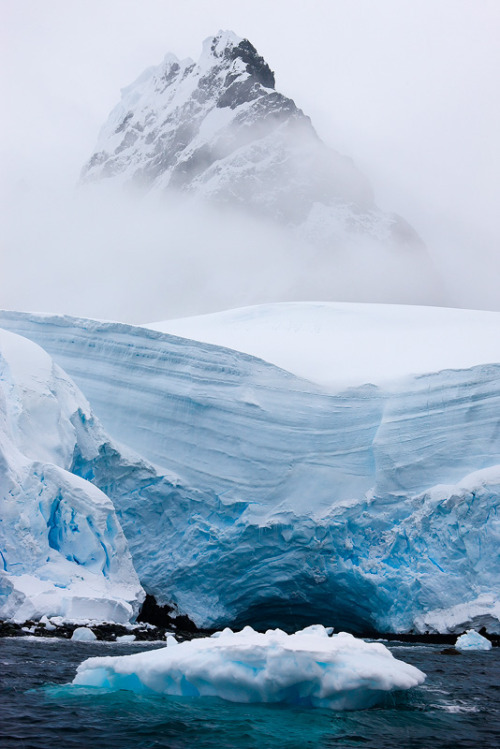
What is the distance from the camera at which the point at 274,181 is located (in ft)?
201

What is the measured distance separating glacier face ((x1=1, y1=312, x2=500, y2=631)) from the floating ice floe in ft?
3.62

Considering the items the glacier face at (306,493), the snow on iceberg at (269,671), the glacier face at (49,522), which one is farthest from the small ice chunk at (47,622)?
the glacier face at (306,493)

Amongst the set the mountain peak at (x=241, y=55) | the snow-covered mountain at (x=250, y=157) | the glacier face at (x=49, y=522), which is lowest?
the glacier face at (x=49, y=522)

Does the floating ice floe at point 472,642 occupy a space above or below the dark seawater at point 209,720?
above

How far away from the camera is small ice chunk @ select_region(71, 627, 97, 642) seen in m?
9.98

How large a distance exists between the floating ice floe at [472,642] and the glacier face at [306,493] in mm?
1105

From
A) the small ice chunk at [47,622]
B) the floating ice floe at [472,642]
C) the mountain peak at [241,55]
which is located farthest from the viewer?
the mountain peak at [241,55]

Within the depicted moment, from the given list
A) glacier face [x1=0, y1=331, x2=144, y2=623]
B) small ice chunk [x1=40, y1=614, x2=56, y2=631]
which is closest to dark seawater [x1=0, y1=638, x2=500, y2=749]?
small ice chunk [x1=40, y1=614, x2=56, y2=631]

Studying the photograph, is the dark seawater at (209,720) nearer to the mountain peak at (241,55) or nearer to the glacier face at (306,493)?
the glacier face at (306,493)

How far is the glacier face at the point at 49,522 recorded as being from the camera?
10836mm

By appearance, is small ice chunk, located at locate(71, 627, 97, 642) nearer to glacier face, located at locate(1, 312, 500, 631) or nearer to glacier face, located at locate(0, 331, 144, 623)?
glacier face, located at locate(0, 331, 144, 623)

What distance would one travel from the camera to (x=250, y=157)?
198 ft

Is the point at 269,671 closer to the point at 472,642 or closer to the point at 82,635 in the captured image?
the point at 82,635

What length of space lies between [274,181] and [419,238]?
14.8m
